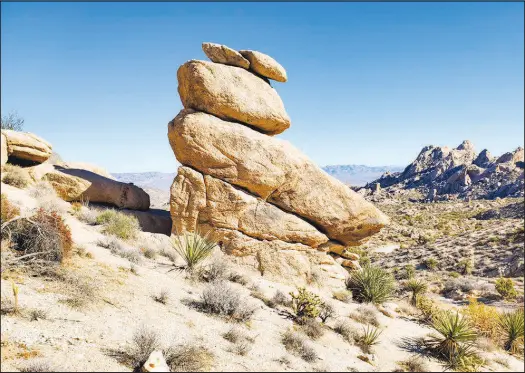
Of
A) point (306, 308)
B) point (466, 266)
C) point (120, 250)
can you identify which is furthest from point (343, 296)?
point (466, 266)

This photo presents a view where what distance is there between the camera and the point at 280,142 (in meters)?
14.0

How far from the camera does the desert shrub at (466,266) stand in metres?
21.7

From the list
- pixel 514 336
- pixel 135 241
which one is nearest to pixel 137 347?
pixel 135 241

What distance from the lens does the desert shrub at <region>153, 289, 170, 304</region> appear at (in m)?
7.85

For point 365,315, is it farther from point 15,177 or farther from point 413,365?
point 15,177

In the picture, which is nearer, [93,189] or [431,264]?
[93,189]

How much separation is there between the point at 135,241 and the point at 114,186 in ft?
16.8

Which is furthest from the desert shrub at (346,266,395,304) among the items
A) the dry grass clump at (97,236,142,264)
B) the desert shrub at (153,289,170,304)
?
the dry grass clump at (97,236,142,264)

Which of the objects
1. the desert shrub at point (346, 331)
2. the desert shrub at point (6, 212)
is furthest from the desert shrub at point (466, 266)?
the desert shrub at point (6, 212)

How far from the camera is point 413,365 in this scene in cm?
725

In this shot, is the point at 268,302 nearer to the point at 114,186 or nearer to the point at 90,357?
the point at 90,357

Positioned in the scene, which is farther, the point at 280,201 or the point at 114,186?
the point at 114,186

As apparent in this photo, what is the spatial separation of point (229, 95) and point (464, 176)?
9570 centimetres

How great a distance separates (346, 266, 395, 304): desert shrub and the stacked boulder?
130 centimetres
